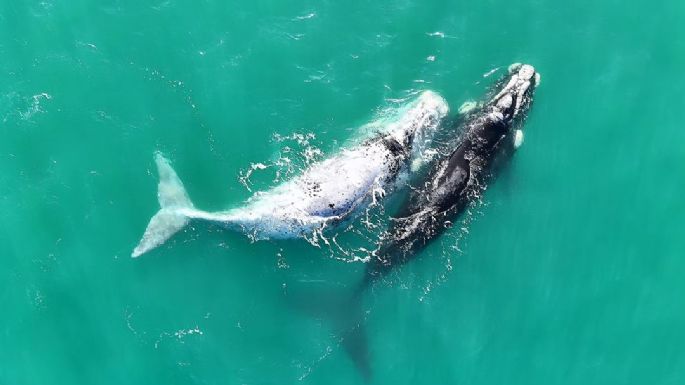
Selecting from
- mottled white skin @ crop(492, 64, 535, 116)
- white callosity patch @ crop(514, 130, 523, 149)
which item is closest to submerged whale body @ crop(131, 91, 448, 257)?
mottled white skin @ crop(492, 64, 535, 116)

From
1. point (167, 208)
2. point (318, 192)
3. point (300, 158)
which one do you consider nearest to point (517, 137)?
point (318, 192)

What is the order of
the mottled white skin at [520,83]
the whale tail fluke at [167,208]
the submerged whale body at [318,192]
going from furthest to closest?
1. the mottled white skin at [520,83]
2. the whale tail fluke at [167,208]
3. the submerged whale body at [318,192]

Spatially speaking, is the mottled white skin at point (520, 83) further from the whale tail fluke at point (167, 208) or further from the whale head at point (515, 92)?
the whale tail fluke at point (167, 208)

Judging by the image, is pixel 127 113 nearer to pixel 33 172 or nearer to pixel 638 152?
pixel 33 172

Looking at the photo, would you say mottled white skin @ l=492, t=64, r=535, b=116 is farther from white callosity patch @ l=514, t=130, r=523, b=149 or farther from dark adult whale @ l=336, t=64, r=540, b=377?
white callosity patch @ l=514, t=130, r=523, b=149

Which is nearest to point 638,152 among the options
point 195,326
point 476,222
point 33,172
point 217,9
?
point 476,222

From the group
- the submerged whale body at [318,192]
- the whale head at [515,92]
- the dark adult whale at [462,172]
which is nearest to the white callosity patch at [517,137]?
the dark adult whale at [462,172]
